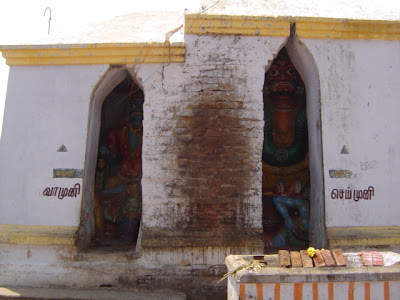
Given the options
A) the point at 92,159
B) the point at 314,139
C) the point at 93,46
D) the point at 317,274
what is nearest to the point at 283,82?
the point at 314,139

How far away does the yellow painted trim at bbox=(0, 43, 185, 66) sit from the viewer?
18.3 feet

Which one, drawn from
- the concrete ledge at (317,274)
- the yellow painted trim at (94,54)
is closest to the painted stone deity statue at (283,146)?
the yellow painted trim at (94,54)

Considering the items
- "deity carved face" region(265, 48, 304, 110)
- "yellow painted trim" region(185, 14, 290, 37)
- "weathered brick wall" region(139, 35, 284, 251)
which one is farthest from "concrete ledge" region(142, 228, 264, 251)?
"yellow painted trim" region(185, 14, 290, 37)

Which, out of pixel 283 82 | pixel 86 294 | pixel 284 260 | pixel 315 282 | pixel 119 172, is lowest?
pixel 86 294

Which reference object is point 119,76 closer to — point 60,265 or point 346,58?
point 60,265

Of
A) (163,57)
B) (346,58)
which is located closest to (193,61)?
(163,57)

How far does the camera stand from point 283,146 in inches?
266

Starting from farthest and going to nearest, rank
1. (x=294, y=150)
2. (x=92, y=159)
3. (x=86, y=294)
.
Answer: (x=294, y=150) → (x=92, y=159) → (x=86, y=294)

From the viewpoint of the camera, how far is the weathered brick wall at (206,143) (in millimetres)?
5234

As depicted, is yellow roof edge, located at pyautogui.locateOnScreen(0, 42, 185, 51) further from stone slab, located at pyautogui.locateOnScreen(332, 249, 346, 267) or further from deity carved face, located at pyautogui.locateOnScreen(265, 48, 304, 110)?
stone slab, located at pyautogui.locateOnScreen(332, 249, 346, 267)

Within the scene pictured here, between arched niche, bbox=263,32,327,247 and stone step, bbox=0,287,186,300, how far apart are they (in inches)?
81.1

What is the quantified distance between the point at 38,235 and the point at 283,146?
4.39 metres

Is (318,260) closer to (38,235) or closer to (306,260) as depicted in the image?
(306,260)

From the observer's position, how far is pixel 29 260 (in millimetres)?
5305
